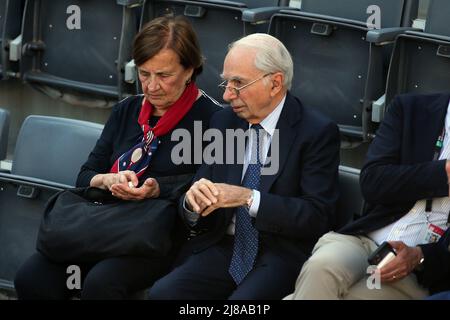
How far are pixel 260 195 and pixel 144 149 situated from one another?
539 mm

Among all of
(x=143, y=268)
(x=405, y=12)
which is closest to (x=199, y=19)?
(x=405, y=12)

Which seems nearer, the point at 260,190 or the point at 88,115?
the point at 260,190

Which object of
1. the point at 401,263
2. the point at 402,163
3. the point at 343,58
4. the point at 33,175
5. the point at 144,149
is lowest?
the point at 33,175

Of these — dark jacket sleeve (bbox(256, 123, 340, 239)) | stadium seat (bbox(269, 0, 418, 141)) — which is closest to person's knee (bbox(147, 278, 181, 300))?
dark jacket sleeve (bbox(256, 123, 340, 239))

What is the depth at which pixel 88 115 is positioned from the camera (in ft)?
17.9

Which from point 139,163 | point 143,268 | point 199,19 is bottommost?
point 143,268

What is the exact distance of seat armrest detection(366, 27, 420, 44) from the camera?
4.52 metres

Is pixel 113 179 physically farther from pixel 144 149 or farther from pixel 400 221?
pixel 400 221

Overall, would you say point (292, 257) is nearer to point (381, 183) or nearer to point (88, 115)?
point (381, 183)

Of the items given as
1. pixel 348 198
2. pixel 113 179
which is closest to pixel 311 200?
pixel 348 198

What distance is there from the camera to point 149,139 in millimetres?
3963

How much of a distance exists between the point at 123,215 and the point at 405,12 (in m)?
1.78

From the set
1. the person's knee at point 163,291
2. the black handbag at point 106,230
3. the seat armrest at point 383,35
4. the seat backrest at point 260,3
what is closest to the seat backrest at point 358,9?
the seat backrest at point 260,3
